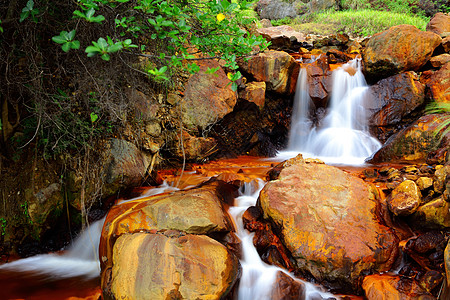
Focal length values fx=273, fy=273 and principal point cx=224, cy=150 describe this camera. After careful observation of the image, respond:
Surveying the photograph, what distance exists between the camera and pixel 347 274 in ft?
9.46

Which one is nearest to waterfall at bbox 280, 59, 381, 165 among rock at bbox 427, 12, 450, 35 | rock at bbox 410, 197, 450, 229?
rock at bbox 410, 197, 450, 229

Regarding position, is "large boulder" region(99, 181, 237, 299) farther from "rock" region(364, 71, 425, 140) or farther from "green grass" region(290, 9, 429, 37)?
"green grass" region(290, 9, 429, 37)

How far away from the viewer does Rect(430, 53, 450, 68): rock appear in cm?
684

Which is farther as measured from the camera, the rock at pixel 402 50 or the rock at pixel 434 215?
the rock at pixel 402 50

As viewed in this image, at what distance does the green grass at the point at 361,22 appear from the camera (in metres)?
14.1

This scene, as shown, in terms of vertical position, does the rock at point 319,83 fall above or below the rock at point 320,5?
below

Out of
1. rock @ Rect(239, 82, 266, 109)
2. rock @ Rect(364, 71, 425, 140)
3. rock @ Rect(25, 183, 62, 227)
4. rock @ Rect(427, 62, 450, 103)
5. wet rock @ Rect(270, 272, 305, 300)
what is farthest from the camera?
rock @ Rect(239, 82, 266, 109)

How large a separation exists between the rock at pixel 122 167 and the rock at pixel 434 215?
3.67 metres

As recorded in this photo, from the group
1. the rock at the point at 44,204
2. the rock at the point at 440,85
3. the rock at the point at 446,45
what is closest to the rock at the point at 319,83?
the rock at the point at 440,85

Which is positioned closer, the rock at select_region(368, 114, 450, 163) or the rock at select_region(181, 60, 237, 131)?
the rock at select_region(368, 114, 450, 163)

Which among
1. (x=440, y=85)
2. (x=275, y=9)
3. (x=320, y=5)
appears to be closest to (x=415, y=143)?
(x=440, y=85)

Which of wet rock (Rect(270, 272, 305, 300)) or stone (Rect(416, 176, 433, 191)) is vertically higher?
stone (Rect(416, 176, 433, 191))

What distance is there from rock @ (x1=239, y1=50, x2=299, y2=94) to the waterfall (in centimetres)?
68

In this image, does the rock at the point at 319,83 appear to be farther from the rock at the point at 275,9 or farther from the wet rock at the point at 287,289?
the rock at the point at 275,9
